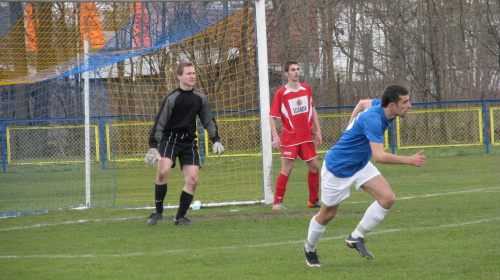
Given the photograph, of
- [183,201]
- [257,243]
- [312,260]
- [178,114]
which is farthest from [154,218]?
[312,260]

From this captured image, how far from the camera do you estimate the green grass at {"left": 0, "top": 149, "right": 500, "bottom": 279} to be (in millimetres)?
5816

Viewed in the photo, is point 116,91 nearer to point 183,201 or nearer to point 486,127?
point 183,201

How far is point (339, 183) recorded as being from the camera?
604 cm

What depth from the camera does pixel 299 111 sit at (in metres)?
10.1

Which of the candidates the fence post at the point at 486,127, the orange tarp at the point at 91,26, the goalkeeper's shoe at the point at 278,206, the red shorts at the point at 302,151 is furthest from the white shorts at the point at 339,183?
the fence post at the point at 486,127

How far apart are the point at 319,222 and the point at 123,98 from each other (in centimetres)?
1055

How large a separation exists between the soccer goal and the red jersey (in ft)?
1.79

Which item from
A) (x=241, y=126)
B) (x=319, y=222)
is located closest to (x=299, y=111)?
(x=319, y=222)

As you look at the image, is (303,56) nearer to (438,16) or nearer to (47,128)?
(438,16)

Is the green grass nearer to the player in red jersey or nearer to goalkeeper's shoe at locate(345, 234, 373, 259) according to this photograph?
goalkeeper's shoe at locate(345, 234, 373, 259)

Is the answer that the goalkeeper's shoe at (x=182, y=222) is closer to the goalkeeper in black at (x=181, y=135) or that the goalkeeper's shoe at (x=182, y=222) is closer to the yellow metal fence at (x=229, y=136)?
the goalkeeper in black at (x=181, y=135)

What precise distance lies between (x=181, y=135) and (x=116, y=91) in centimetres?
638

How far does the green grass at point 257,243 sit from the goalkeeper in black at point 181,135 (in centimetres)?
51

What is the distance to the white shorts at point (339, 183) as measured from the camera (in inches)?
236
